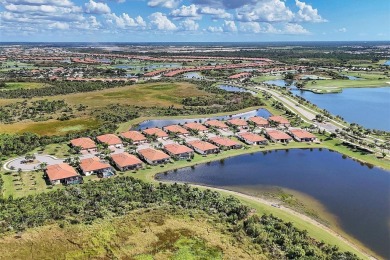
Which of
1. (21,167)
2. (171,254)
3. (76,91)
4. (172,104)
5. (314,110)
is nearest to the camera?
(171,254)

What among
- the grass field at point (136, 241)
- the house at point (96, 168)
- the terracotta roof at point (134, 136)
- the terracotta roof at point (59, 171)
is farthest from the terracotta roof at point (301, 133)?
the terracotta roof at point (59, 171)

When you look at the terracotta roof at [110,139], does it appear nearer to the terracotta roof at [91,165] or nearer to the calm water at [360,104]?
the terracotta roof at [91,165]

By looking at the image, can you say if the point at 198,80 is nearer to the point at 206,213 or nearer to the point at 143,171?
the point at 143,171

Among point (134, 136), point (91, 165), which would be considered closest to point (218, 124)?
point (134, 136)

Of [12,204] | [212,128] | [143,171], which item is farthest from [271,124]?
[12,204]

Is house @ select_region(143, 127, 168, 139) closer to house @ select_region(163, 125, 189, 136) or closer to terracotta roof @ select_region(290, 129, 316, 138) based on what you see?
house @ select_region(163, 125, 189, 136)

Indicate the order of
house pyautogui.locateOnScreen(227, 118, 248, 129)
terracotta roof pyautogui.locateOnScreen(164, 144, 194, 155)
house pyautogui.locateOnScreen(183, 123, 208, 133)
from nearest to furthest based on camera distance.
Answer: terracotta roof pyautogui.locateOnScreen(164, 144, 194, 155), house pyautogui.locateOnScreen(183, 123, 208, 133), house pyautogui.locateOnScreen(227, 118, 248, 129)

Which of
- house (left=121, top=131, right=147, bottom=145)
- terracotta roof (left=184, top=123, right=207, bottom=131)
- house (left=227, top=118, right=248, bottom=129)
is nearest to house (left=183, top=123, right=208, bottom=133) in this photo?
terracotta roof (left=184, top=123, right=207, bottom=131)
